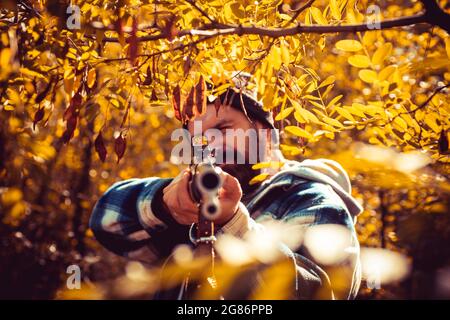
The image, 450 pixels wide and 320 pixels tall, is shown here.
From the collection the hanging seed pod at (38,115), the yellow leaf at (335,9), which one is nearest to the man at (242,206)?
the yellow leaf at (335,9)

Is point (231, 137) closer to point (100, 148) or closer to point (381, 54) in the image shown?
point (100, 148)

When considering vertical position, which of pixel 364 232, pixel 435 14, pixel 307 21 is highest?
pixel 307 21

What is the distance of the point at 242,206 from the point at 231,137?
0.62 metres

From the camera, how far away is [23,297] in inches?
237

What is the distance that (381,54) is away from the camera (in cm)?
131

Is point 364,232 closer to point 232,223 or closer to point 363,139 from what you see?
point 363,139

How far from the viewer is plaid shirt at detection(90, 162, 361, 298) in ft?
5.93

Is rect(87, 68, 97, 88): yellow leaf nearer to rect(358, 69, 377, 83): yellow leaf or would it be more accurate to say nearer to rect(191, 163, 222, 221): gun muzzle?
rect(191, 163, 222, 221): gun muzzle

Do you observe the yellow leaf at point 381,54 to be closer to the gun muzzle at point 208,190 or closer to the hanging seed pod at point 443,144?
the hanging seed pod at point 443,144

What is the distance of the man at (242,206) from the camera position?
1.62 metres

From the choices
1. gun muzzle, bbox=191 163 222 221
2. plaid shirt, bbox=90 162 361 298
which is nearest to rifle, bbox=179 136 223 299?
gun muzzle, bbox=191 163 222 221

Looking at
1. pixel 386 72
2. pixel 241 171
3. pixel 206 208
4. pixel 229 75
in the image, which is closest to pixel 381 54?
pixel 386 72
